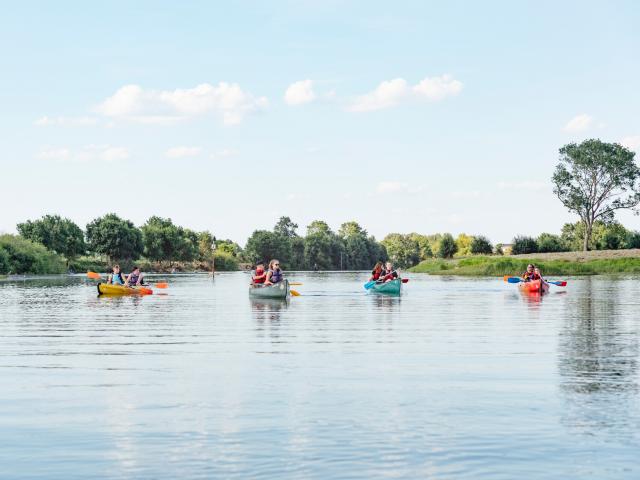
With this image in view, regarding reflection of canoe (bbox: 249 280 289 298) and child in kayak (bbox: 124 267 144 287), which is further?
child in kayak (bbox: 124 267 144 287)

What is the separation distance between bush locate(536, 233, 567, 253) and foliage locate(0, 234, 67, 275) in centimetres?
6809

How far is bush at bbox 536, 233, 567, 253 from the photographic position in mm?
123556

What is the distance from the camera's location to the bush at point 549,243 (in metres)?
124

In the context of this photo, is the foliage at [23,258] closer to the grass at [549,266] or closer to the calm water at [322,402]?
the grass at [549,266]

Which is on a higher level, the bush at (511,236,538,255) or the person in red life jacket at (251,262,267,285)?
the bush at (511,236,538,255)

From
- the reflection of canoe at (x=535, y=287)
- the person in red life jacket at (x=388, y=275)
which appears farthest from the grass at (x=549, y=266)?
the person in red life jacket at (x=388, y=275)

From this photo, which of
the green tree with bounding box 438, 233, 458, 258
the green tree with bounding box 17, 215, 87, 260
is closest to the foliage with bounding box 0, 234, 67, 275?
the green tree with bounding box 17, 215, 87, 260

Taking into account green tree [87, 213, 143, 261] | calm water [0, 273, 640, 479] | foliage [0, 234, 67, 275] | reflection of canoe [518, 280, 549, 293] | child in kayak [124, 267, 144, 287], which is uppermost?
green tree [87, 213, 143, 261]

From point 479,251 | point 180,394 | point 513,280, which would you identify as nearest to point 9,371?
point 180,394

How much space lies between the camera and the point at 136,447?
10.1 meters

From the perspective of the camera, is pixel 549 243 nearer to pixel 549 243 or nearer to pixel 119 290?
pixel 549 243

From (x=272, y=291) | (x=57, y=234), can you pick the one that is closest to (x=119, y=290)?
(x=272, y=291)

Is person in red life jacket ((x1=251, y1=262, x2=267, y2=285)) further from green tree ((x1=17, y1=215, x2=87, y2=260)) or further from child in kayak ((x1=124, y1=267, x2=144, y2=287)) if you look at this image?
green tree ((x1=17, y1=215, x2=87, y2=260))

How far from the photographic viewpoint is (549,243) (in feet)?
408
